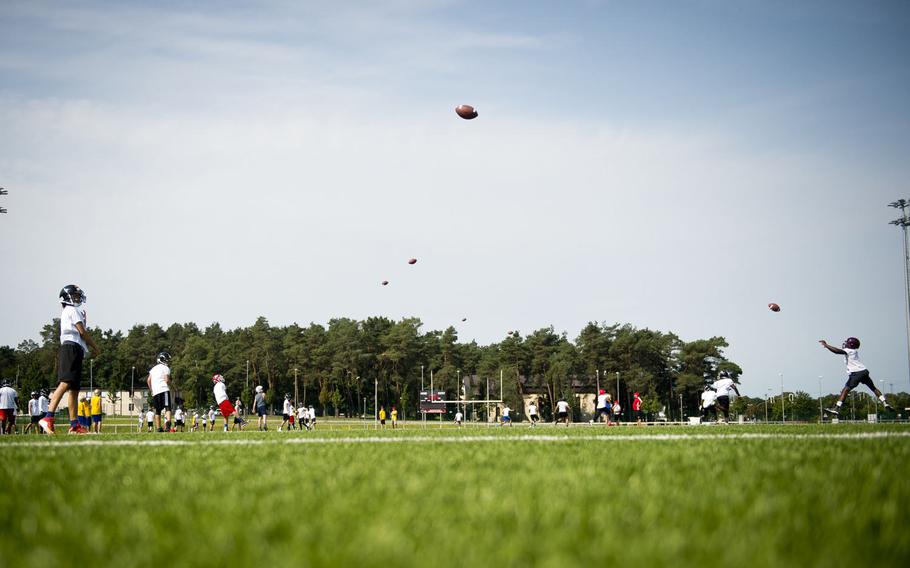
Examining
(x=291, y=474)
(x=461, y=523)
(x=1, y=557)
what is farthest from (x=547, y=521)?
(x=291, y=474)

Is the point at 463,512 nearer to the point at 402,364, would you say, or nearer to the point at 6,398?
the point at 6,398

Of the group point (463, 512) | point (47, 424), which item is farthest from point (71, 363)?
point (463, 512)

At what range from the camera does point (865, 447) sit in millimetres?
8500

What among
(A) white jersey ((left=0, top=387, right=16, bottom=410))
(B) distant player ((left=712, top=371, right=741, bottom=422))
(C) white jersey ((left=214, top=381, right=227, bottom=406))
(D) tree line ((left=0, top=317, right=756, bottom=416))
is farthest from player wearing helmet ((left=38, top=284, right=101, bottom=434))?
(D) tree line ((left=0, top=317, right=756, bottom=416))

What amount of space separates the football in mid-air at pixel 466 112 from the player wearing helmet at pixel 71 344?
11.4 m

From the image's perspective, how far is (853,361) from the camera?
20.5 metres

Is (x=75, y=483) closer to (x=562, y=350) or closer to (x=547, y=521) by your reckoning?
(x=547, y=521)

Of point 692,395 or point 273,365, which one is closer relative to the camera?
point 692,395

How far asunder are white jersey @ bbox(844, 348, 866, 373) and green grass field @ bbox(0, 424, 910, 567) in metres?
15.0

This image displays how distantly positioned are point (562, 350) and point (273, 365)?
55310mm

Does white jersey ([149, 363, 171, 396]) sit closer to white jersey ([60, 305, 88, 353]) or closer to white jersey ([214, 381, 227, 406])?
white jersey ([214, 381, 227, 406])

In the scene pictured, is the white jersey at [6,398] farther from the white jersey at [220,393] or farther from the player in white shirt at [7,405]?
the white jersey at [220,393]

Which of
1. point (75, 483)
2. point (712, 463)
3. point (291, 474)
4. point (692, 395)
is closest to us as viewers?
point (75, 483)

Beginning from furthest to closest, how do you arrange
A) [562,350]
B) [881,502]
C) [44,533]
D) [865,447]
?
1. [562,350]
2. [865,447]
3. [881,502]
4. [44,533]
